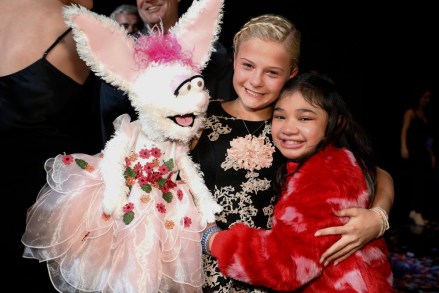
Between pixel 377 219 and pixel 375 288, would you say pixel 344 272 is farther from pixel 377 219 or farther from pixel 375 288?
pixel 377 219

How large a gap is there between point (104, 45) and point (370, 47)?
5546 mm

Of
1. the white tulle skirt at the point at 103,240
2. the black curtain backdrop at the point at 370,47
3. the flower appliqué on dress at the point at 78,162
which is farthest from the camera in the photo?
the black curtain backdrop at the point at 370,47

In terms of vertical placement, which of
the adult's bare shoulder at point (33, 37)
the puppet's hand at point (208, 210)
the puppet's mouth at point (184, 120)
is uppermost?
the adult's bare shoulder at point (33, 37)

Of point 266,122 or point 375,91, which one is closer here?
point 266,122

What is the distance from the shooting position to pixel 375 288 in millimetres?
1360

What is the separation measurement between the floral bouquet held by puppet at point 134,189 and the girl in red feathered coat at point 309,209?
0.50ft

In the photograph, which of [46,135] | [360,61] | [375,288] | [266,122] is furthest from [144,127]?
[360,61]

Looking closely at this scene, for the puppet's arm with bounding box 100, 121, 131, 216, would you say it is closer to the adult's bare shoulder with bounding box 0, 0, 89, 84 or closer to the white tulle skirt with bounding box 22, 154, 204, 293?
the white tulle skirt with bounding box 22, 154, 204, 293

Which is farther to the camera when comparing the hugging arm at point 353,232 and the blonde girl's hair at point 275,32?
the blonde girl's hair at point 275,32

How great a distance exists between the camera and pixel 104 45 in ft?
4.56

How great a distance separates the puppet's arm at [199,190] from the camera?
1.46m

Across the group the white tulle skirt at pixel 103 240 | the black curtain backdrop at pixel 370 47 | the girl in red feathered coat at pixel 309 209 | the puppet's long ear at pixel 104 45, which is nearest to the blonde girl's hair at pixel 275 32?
the girl in red feathered coat at pixel 309 209

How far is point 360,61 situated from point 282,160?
14.8 feet

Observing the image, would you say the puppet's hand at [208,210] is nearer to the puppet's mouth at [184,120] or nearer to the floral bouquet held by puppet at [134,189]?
the floral bouquet held by puppet at [134,189]
